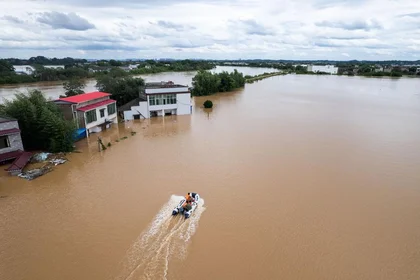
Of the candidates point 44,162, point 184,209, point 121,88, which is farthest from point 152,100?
point 184,209

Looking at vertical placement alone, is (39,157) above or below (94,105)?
below

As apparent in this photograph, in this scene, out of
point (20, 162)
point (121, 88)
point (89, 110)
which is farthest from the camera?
point (121, 88)

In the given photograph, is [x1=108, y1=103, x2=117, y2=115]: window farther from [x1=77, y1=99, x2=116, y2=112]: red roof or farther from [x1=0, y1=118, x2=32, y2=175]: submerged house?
[x1=0, y1=118, x2=32, y2=175]: submerged house

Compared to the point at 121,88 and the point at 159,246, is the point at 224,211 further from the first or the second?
the point at 121,88

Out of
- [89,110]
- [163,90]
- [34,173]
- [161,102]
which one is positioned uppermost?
[163,90]

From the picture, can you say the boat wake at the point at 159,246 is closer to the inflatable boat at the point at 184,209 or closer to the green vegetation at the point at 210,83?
the inflatable boat at the point at 184,209

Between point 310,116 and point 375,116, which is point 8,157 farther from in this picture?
point 375,116
